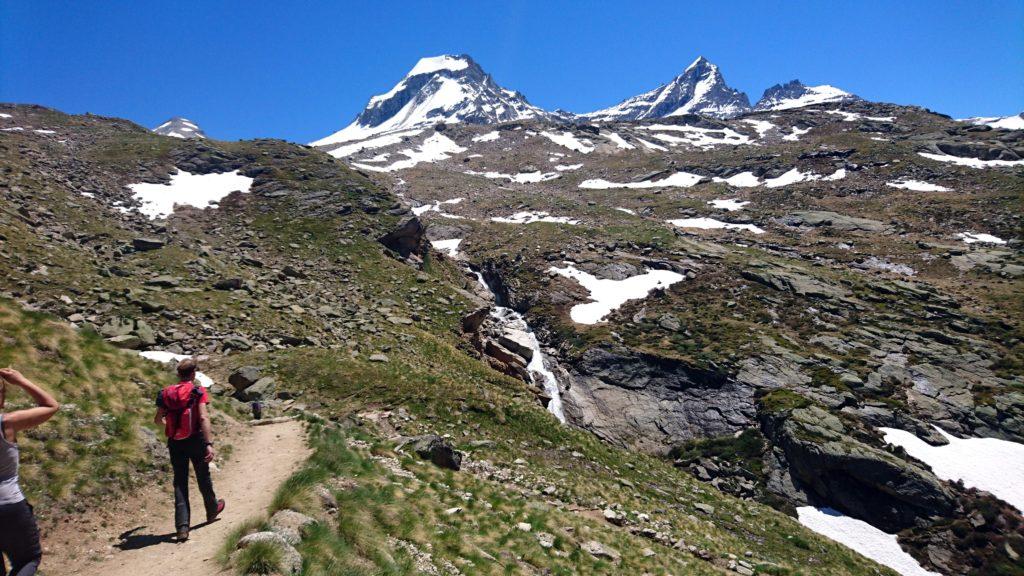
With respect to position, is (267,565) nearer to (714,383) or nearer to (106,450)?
(106,450)

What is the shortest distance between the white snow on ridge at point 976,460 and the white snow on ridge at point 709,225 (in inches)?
Result: 1890

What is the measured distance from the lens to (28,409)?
4207 mm

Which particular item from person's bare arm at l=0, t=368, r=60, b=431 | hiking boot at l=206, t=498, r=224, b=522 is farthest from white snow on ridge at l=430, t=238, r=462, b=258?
person's bare arm at l=0, t=368, r=60, b=431

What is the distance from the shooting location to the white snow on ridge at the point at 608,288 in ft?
144

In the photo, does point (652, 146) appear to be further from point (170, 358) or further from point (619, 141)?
point (170, 358)

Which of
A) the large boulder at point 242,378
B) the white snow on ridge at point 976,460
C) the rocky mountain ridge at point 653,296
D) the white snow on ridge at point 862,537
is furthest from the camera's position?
the rocky mountain ridge at point 653,296

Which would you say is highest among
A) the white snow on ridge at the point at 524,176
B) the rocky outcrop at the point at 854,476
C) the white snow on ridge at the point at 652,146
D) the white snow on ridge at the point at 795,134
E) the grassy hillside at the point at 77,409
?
the white snow on ridge at the point at 795,134

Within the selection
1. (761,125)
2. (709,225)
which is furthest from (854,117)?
(709,225)

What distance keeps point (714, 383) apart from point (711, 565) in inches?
804

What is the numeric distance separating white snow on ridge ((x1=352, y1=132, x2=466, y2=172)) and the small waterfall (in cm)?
9051

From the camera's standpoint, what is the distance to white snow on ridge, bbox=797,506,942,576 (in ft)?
67.1

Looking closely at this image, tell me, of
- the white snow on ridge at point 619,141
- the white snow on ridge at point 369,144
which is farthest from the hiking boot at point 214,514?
the white snow on ridge at point 369,144

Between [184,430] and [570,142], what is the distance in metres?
153

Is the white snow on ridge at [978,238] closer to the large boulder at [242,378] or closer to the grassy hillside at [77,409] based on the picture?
the large boulder at [242,378]
